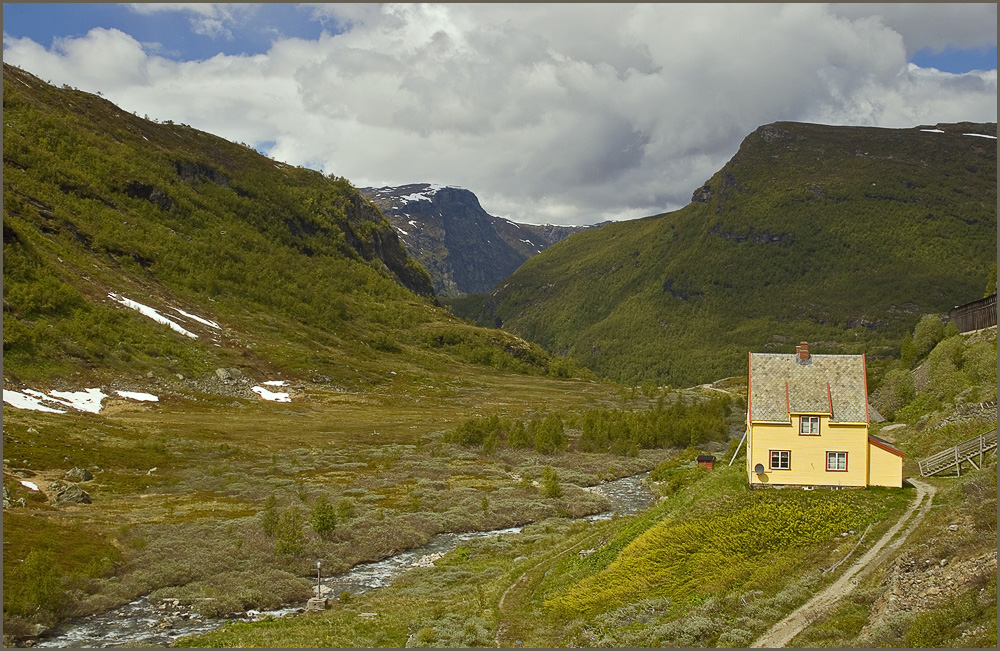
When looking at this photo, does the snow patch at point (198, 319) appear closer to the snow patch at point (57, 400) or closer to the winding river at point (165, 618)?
the snow patch at point (57, 400)

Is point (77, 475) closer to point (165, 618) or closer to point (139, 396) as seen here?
point (165, 618)

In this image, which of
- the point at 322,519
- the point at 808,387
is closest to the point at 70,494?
the point at 322,519

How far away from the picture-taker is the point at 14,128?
554 feet

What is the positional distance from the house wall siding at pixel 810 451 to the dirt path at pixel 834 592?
15.0ft

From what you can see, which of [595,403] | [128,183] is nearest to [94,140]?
[128,183]

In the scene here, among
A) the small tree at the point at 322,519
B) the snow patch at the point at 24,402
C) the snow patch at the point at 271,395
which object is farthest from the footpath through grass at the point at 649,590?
the snow patch at the point at 271,395

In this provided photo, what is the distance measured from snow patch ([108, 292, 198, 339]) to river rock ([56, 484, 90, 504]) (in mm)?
84472

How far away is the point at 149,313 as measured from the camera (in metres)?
135

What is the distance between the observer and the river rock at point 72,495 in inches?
2095

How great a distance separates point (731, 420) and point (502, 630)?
118687 mm

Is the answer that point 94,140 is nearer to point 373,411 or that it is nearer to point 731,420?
point 373,411

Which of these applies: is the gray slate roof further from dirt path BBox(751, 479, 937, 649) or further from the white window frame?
dirt path BBox(751, 479, 937, 649)

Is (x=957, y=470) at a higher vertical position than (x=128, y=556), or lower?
higher

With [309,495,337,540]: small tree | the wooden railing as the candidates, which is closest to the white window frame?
the wooden railing
